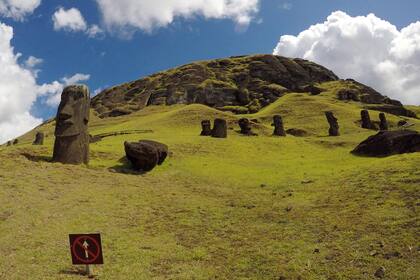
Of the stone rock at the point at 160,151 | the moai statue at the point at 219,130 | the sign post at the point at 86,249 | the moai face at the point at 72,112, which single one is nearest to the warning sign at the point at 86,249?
the sign post at the point at 86,249

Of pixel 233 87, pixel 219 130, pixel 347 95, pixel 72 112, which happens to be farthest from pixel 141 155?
pixel 233 87

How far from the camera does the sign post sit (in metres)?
14.0

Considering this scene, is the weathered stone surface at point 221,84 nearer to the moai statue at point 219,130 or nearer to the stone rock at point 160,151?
the moai statue at point 219,130

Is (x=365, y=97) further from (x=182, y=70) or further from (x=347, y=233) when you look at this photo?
(x=347, y=233)

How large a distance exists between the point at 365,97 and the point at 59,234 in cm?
12282

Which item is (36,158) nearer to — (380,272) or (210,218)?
(210,218)

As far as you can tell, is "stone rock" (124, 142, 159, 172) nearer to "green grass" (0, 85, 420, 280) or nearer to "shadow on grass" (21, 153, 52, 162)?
"green grass" (0, 85, 420, 280)

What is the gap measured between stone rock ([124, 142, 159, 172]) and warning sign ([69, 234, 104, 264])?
19.2 metres

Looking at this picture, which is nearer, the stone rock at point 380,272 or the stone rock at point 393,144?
the stone rock at point 380,272

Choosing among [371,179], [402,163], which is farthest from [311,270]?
[402,163]

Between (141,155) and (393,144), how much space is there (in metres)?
20.4

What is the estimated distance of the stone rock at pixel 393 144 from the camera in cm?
3838

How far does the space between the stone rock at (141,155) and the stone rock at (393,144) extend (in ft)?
60.7

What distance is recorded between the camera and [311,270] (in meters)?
14.7
